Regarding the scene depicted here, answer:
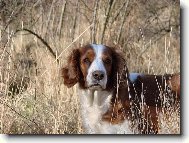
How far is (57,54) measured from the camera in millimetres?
4988

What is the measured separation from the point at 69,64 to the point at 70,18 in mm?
376

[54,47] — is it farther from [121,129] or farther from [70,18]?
[121,129]

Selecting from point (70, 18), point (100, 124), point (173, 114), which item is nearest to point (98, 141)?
point (100, 124)

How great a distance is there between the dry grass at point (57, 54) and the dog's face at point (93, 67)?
0.15 meters

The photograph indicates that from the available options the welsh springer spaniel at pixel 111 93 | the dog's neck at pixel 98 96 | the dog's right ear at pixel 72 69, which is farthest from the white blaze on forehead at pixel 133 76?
the dog's right ear at pixel 72 69

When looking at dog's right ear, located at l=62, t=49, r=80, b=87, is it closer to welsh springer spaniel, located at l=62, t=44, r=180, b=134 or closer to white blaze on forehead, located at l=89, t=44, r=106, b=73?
welsh springer spaniel, located at l=62, t=44, r=180, b=134

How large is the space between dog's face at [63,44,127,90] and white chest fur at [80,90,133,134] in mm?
56

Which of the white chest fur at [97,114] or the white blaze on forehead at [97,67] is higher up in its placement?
the white blaze on forehead at [97,67]

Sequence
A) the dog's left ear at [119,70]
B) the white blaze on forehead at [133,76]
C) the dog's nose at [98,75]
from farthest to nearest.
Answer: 1. the white blaze on forehead at [133,76]
2. the dog's left ear at [119,70]
3. the dog's nose at [98,75]

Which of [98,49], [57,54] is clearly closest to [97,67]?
[98,49]

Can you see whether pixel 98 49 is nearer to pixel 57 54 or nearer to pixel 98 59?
pixel 98 59

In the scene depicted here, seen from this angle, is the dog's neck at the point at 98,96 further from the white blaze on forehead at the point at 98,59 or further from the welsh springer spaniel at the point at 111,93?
the white blaze on forehead at the point at 98,59

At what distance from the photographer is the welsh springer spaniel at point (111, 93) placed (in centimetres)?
461

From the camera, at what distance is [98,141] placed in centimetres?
464
